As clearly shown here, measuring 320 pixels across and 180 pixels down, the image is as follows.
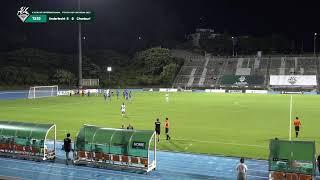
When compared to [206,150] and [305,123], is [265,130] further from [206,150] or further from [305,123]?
[206,150]

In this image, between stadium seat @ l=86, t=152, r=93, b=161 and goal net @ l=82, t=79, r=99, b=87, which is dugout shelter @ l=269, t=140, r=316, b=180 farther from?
goal net @ l=82, t=79, r=99, b=87

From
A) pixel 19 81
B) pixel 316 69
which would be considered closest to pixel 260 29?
pixel 316 69

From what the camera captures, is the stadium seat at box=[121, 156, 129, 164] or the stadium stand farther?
the stadium stand

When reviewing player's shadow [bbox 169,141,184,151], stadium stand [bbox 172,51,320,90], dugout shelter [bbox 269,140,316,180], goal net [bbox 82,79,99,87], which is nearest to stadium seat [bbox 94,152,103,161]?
player's shadow [bbox 169,141,184,151]

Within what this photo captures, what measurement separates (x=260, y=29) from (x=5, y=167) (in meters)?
141

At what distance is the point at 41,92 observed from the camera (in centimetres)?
7338

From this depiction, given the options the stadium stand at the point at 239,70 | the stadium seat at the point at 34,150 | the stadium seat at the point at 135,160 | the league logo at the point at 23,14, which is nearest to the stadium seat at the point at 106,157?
the stadium seat at the point at 135,160

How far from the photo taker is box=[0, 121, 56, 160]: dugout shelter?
66.8 feet

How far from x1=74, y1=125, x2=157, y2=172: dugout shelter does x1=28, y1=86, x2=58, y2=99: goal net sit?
5258 centimetres

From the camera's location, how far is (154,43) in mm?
137875

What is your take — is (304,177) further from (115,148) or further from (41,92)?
(41,92)

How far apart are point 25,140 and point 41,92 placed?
5465 cm

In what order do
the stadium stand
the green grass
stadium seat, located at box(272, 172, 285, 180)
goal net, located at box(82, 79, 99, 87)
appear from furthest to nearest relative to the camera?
1. the stadium stand
2. goal net, located at box(82, 79, 99, 87)
3. the green grass
4. stadium seat, located at box(272, 172, 285, 180)

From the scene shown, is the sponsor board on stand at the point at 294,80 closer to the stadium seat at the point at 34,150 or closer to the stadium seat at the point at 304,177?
the stadium seat at the point at 304,177
